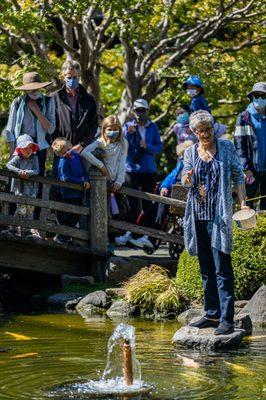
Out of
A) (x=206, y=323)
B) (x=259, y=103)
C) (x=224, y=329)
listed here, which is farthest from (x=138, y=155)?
(x=224, y=329)

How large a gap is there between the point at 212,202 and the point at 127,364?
2.57 meters

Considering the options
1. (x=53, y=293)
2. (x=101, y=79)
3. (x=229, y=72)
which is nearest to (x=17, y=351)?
(x=53, y=293)

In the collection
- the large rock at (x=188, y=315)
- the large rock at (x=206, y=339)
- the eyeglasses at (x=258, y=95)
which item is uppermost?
the eyeglasses at (x=258, y=95)

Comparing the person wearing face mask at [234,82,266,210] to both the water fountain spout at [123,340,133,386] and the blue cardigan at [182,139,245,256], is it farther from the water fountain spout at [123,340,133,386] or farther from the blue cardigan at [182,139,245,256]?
the water fountain spout at [123,340,133,386]

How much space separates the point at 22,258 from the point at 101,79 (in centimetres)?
980

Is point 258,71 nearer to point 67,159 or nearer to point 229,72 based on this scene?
point 229,72

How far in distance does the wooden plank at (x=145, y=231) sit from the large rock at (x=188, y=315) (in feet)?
7.79

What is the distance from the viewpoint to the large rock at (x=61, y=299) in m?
15.1

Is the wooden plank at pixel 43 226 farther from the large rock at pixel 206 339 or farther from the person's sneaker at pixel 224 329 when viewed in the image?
the person's sneaker at pixel 224 329

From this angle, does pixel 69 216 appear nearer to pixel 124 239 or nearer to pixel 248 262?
pixel 124 239

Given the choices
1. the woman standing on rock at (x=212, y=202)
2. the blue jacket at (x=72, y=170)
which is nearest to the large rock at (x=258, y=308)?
the woman standing on rock at (x=212, y=202)

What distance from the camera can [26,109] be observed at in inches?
607

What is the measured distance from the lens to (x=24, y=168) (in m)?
15.3

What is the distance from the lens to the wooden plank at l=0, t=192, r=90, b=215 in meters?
15.2
